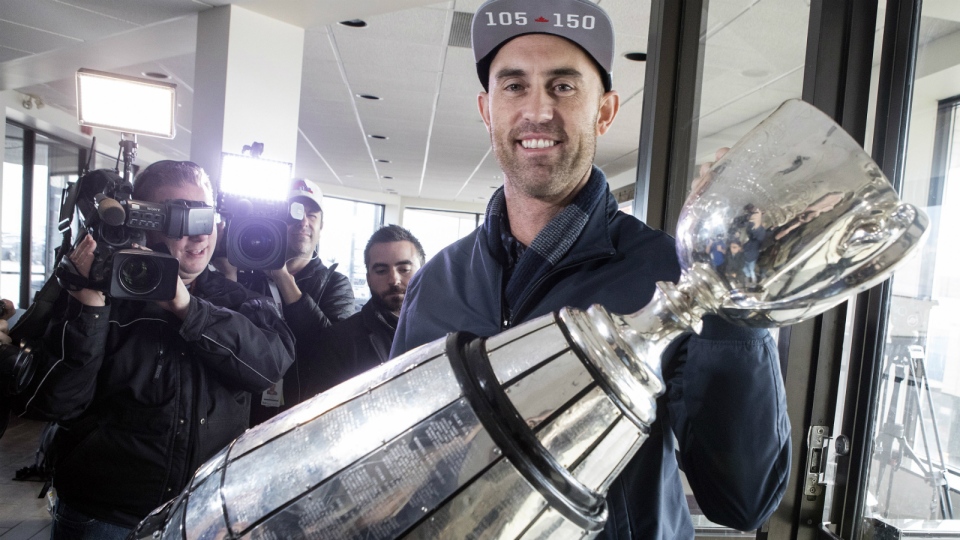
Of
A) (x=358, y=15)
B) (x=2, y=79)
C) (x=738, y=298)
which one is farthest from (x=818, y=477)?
(x=2, y=79)

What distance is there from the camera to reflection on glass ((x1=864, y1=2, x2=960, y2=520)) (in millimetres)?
1108

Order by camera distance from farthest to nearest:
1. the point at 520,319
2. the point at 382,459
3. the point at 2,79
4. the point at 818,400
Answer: the point at 2,79 < the point at 818,400 < the point at 520,319 < the point at 382,459

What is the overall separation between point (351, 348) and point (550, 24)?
1226 millimetres

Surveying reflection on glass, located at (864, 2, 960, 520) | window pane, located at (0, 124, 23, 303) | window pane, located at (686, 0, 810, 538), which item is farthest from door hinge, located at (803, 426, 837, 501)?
window pane, located at (0, 124, 23, 303)

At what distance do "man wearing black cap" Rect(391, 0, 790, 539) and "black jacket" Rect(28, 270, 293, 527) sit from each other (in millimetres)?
626

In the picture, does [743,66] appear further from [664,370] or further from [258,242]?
[664,370]

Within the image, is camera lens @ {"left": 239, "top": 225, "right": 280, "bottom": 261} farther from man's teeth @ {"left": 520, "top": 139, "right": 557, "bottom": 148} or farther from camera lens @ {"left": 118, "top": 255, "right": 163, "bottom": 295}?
man's teeth @ {"left": 520, "top": 139, "right": 557, "bottom": 148}

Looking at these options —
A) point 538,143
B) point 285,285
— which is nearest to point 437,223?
point 285,285

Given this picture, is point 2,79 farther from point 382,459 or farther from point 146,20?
point 382,459

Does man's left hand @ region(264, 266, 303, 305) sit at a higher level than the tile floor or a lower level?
higher

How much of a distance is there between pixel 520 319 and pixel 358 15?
2.76 metres

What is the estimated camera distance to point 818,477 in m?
1.24

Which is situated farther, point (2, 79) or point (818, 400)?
point (2, 79)

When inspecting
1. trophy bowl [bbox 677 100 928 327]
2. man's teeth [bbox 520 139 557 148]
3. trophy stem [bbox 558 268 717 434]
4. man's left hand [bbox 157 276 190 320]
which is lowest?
man's left hand [bbox 157 276 190 320]
